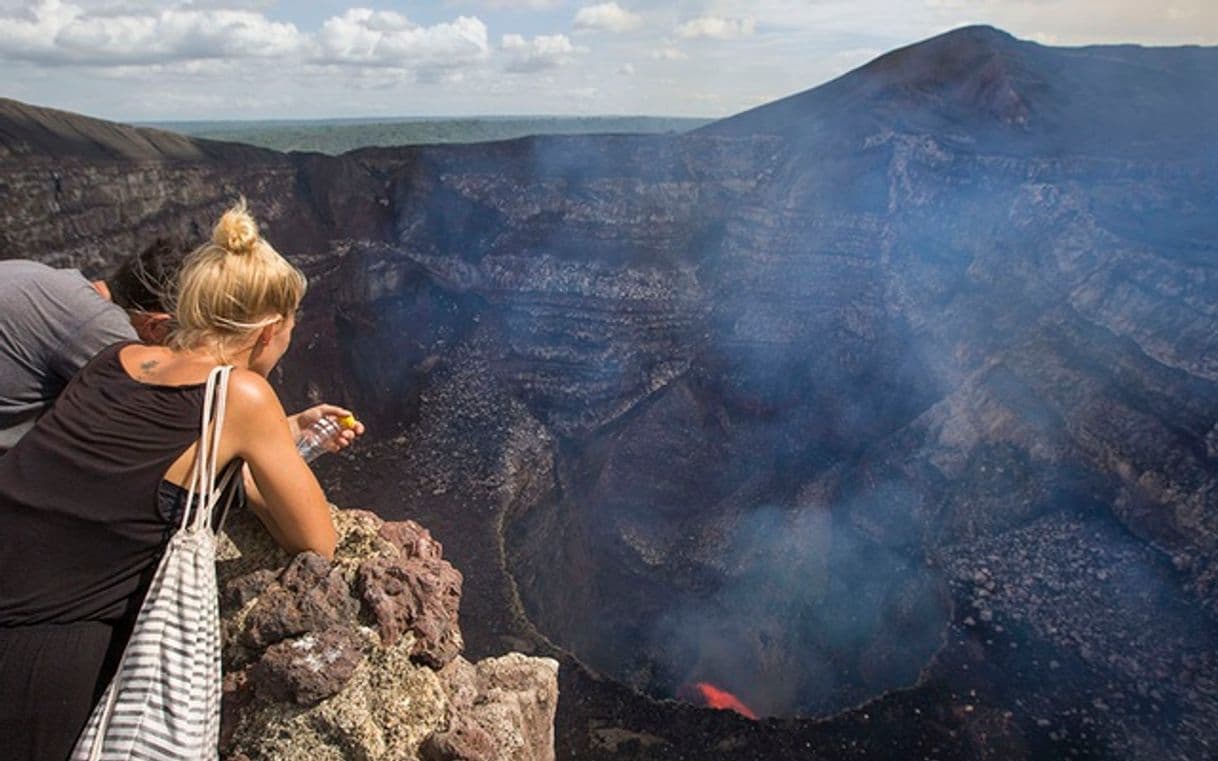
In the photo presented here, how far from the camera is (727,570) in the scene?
680 inches

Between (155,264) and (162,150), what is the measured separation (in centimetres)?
1903

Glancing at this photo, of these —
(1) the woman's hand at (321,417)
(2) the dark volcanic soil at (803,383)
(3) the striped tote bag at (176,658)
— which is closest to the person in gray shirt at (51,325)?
(1) the woman's hand at (321,417)

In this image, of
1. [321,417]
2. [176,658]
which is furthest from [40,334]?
[176,658]

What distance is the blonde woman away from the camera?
2.12 metres

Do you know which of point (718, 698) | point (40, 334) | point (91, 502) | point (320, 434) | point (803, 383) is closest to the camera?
point (91, 502)

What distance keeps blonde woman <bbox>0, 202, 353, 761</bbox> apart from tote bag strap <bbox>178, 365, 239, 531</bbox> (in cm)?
3

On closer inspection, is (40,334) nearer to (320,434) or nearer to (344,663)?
(320,434)

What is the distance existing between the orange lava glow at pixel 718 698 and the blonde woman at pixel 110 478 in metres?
13.8

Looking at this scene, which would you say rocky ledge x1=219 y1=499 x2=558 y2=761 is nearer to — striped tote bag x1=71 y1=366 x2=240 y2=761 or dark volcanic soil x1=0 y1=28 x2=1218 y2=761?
striped tote bag x1=71 y1=366 x2=240 y2=761

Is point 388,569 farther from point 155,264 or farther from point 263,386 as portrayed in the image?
point 155,264

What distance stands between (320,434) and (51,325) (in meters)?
1.05

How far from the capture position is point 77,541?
85.2 inches

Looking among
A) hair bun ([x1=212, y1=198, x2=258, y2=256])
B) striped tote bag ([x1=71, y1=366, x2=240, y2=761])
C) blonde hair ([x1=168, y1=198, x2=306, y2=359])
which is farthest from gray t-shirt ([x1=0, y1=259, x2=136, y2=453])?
striped tote bag ([x1=71, y1=366, x2=240, y2=761])

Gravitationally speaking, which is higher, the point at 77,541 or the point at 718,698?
the point at 77,541
